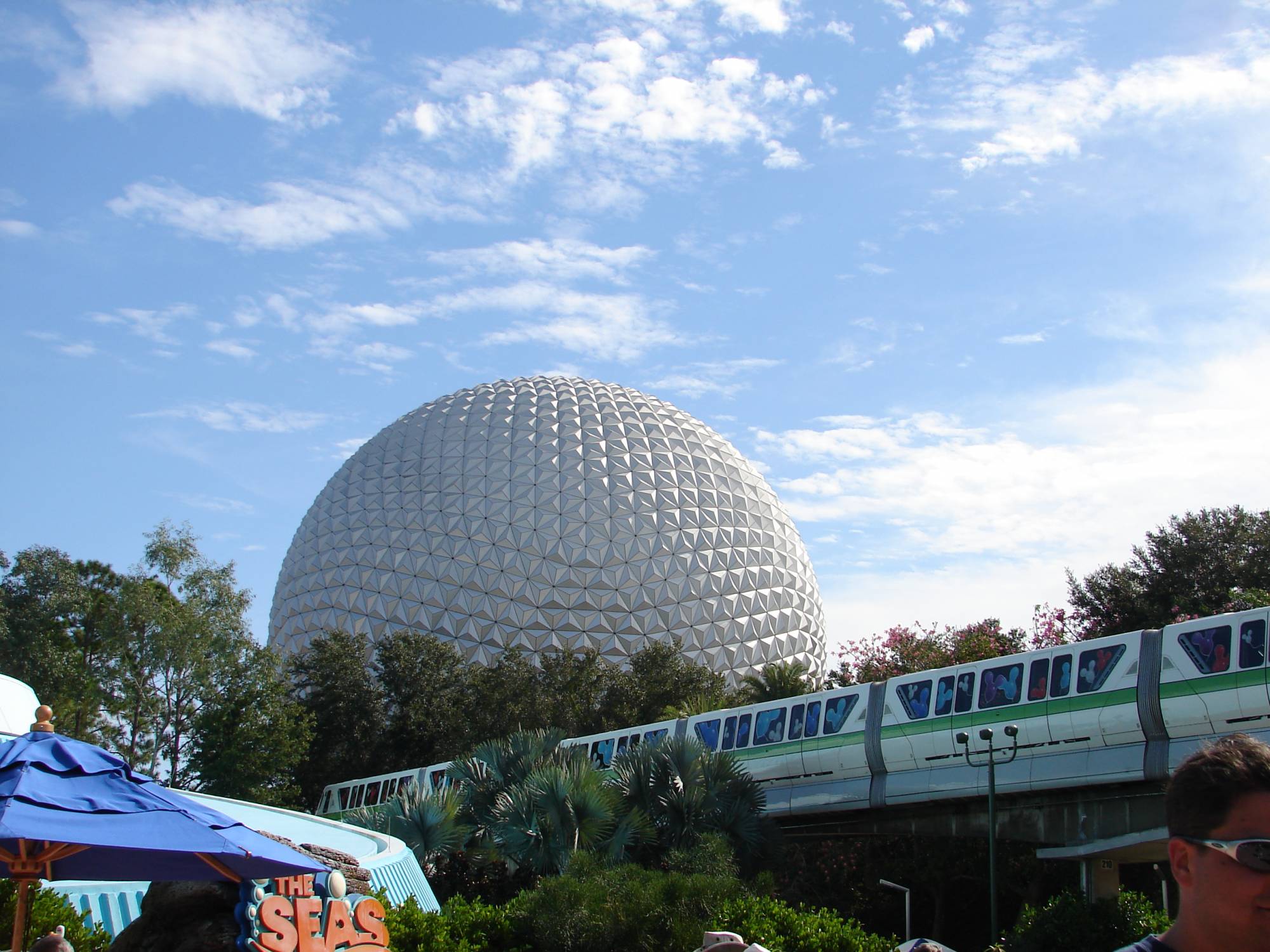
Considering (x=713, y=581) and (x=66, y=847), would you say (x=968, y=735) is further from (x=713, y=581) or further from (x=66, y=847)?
(x=713, y=581)

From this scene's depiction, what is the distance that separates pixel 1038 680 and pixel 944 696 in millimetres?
1981

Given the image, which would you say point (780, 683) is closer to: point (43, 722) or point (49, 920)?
point (49, 920)

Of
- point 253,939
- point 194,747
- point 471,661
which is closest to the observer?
point 253,939

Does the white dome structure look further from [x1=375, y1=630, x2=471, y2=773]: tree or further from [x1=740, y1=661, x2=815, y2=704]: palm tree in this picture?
[x1=740, y1=661, x2=815, y2=704]: palm tree

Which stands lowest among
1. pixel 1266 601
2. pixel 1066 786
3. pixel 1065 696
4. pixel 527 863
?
pixel 527 863

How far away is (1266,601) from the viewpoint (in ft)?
91.2

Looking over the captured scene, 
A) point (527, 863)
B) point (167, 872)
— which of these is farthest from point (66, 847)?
point (527, 863)

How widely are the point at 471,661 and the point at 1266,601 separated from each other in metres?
26.1

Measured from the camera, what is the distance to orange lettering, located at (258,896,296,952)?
6344 mm

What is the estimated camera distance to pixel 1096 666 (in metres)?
17.1

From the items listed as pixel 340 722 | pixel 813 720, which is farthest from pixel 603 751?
pixel 340 722

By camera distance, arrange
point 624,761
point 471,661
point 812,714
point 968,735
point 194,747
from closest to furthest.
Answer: point 968,735, point 624,761, point 812,714, point 194,747, point 471,661

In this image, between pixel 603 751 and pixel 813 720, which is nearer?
pixel 813 720

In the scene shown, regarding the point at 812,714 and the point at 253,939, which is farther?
the point at 812,714
